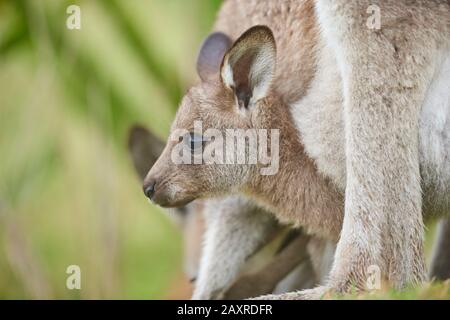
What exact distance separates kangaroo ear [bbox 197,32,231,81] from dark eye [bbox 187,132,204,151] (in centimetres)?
26

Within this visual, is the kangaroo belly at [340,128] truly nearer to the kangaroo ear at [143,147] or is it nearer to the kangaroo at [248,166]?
the kangaroo at [248,166]

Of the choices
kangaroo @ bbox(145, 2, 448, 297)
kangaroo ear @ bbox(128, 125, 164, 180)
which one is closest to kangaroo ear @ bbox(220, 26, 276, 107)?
kangaroo @ bbox(145, 2, 448, 297)

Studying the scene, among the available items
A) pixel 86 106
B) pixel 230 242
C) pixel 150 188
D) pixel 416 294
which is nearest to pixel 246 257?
pixel 230 242

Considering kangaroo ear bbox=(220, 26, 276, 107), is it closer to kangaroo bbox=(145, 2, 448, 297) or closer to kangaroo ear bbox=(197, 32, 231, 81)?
kangaroo bbox=(145, 2, 448, 297)

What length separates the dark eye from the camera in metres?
3.51

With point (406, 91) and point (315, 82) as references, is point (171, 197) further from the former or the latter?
point (406, 91)

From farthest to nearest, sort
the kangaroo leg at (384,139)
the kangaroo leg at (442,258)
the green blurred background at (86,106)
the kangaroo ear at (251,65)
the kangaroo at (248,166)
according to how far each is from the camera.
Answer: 1. the green blurred background at (86,106)
2. the kangaroo leg at (442,258)
3. the kangaroo at (248,166)
4. the kangaroo ear at (251,65)
5. the kangaroo leg at (384,139)

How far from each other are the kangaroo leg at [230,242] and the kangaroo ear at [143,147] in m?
0.44

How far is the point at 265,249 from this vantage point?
13.6ft

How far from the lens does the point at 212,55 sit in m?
3.76

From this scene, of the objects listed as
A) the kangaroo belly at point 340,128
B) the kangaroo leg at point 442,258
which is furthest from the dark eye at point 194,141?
the kangaroo leg at point 442,258

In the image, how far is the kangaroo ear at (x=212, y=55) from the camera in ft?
→ 12.2

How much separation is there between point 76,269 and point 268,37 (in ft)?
4.75

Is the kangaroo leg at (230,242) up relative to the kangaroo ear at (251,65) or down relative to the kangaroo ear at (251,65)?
down
